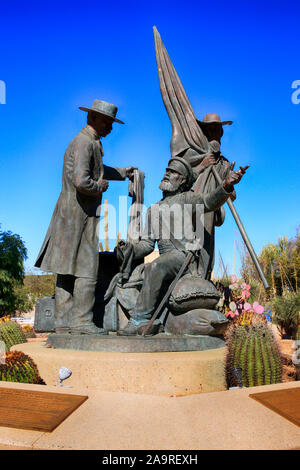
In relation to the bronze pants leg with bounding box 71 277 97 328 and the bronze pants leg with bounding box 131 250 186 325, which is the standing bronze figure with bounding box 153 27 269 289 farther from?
the bronze pants leg with bounding box 71 277 97 328

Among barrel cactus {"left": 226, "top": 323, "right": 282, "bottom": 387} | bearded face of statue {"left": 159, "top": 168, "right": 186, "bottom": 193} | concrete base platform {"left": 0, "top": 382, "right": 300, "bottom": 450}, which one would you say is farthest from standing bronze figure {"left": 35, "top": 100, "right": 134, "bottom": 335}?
concrete base platform {"left": 0, "top": 382, "right": 300, "bottom": 450}

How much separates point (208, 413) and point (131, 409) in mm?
528

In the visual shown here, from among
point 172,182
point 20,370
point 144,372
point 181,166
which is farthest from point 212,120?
point 20,370

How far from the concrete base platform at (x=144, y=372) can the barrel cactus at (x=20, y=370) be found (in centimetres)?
21

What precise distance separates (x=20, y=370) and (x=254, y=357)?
2367 millimetres

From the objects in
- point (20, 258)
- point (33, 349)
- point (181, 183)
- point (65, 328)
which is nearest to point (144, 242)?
point (181, 183)

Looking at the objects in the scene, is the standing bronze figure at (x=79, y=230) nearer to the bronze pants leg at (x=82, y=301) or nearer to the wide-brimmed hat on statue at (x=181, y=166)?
the bronze pants leg at (x=82, y=301)

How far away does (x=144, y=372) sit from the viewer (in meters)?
3.65

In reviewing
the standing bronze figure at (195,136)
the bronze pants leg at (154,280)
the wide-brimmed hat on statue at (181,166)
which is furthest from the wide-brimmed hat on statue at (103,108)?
the standing bronze figure at (195,136)

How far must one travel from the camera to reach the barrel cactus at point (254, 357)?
4348mm

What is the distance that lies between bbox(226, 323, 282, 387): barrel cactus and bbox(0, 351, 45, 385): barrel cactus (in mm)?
1885

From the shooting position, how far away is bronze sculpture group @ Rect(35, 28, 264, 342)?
14.7 feet
